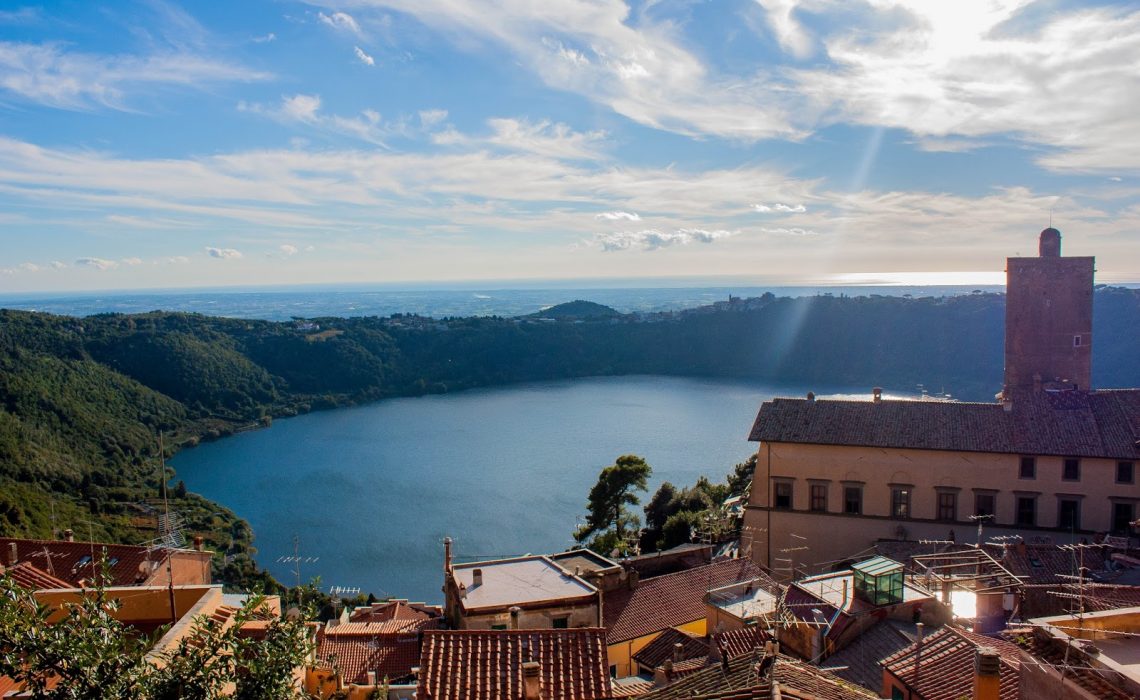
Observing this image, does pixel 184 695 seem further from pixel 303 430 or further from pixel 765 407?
pixel 303 430

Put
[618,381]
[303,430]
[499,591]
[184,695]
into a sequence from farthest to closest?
[618,381], [303,430], [499,591], [184,695]

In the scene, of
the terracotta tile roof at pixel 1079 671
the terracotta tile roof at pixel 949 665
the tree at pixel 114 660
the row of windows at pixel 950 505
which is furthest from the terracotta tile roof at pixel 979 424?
the tree at pixel 114 660

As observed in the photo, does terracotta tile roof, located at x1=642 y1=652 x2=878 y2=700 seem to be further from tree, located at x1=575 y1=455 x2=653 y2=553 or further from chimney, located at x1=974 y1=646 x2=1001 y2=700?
tree, located at x1=575 y1=455 x2=653 y2=553

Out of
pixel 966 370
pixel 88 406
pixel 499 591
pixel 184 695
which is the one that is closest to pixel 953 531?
pixel 499 591

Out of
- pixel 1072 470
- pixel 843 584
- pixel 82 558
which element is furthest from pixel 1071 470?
pixel 82 558

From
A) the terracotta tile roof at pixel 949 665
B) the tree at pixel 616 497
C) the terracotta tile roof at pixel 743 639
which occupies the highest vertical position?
the terracotta tile roof at pixel 949 665

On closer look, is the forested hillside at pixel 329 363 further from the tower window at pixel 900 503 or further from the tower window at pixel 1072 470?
the tower window at pixel 1072 470

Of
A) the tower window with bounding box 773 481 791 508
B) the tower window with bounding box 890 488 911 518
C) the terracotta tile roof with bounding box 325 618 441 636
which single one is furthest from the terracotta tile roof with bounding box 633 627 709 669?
the tower window with bounding box 890 488 911 518
